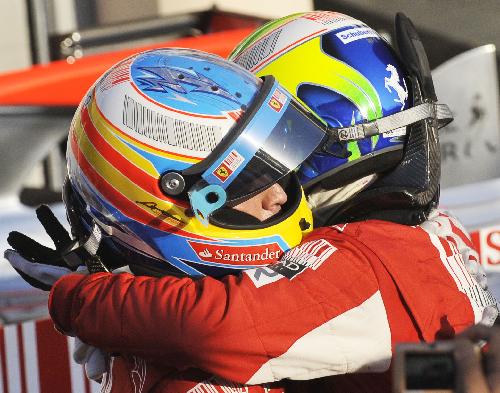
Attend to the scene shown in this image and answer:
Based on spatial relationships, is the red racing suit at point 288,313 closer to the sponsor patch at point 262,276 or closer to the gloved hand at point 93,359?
the sponsor patch at point 262,276

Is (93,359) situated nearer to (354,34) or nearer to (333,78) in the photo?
(333,78)

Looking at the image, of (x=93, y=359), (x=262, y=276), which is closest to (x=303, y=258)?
(x=262, y=276)

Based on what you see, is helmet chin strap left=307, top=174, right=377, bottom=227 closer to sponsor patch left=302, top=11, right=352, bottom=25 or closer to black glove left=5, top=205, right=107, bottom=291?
sponsor patch left=302, top=11, right=352, bottom=25

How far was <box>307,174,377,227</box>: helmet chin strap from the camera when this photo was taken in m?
2.50

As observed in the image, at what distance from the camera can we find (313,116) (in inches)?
93.8

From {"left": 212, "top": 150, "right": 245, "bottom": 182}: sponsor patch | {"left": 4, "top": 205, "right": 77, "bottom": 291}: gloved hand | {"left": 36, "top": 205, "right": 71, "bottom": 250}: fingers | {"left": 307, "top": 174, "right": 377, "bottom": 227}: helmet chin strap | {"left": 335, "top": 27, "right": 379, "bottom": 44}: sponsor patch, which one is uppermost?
{"left": 335, "top": 27, "right": 379, "bottom": 44}: sponsor patch

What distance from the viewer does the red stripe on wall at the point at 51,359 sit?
132 inches

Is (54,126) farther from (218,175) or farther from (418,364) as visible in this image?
(418,364)

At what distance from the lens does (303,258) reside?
213cm

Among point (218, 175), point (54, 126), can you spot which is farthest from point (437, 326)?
point (54, 126)

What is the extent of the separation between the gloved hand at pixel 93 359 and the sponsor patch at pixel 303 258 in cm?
45

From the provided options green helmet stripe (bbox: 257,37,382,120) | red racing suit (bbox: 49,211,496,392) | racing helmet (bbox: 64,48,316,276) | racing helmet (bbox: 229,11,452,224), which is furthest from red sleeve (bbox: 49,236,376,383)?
green helmet stripe (bbox: 257,37,382,120)

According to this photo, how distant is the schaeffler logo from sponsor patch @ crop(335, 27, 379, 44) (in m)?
0.65

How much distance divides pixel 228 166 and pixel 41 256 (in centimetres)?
53
